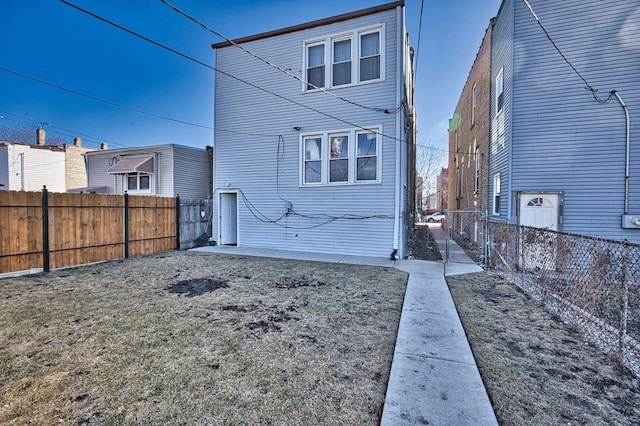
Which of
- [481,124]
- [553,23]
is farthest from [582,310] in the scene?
[481,124]

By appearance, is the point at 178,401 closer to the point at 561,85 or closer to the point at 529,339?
the point at 529,339

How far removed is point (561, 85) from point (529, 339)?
25.2 ft

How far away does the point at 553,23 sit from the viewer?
796cm

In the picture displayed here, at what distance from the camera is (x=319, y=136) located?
1020 centimetres

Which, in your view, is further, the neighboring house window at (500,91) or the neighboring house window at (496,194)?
the neighboring house window at (496,194)

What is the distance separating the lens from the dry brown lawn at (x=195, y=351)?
2.28 m

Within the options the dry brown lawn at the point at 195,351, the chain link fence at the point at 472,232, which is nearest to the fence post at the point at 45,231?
the dry brown lawn at the point at 195,351

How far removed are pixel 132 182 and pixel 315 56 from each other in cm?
1291

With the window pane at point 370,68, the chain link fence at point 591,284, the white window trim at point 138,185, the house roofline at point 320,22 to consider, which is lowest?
the chain link fence at point 591,284

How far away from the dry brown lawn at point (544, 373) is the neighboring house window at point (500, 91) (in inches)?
289

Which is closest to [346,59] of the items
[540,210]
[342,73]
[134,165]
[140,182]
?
[342,73]

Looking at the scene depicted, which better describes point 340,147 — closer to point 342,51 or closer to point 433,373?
point 342,51

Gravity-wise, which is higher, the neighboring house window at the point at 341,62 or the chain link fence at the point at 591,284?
the neighboring house window at the point at 341,62

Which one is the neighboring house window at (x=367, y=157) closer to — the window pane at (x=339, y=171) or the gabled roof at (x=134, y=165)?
the window pane at (x=339, y=171)
